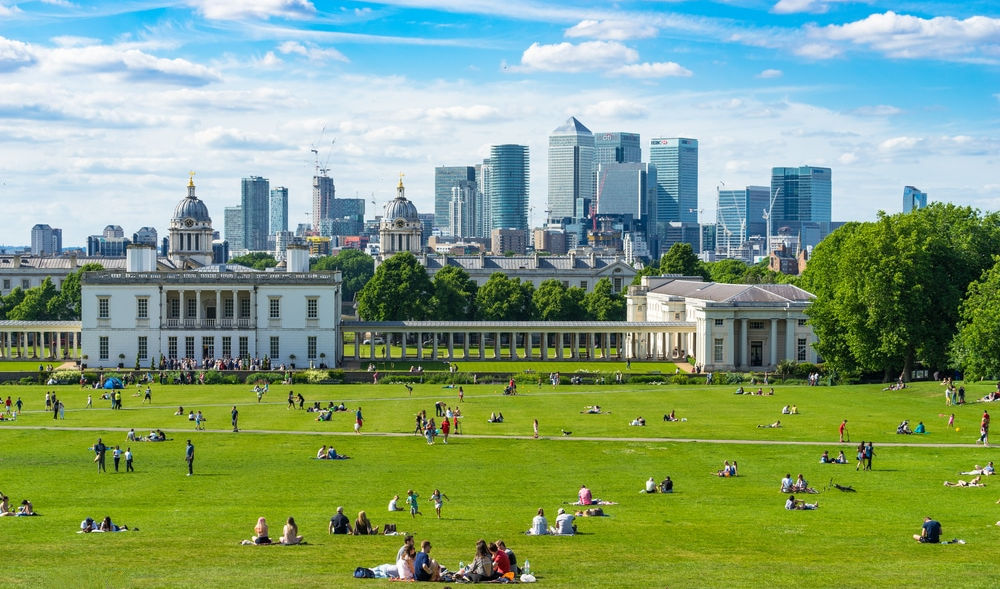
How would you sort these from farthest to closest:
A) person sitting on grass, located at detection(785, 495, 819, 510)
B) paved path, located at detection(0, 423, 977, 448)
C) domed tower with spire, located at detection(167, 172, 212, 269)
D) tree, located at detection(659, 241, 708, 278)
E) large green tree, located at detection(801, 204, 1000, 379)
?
domed tower with spire, located at detection(167, 172, 212, 269)
tree, located at detection(659, 241, 708, 278)
large green tree, located at detection(801, 204, 1000, 379)
paved path, located at detection(0, 423, 977, 448)
person sitting on grass, located at detection(785, 495, 819, 510)

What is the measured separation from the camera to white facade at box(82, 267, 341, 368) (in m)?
106

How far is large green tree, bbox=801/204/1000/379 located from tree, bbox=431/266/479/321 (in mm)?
44356

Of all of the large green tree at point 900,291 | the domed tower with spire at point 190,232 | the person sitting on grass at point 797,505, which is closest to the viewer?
the person sitting on grass at point 797,505

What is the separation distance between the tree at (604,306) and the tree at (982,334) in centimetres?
6065

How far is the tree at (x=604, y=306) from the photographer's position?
132625mm

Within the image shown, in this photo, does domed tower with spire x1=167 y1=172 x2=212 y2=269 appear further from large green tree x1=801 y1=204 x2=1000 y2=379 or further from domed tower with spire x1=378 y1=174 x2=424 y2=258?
large green tree x1=801 y1=204 x2=1000 y2=379

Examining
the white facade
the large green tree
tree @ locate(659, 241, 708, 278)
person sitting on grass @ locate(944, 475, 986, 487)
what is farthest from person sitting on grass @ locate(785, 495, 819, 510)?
tree @ locate(659, 241, 708, 278)

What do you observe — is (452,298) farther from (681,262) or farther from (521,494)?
(521,494)

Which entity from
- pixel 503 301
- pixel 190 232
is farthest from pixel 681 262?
pixel 190 232

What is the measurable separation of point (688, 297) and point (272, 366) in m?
37.3

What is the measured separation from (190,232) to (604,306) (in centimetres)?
5386

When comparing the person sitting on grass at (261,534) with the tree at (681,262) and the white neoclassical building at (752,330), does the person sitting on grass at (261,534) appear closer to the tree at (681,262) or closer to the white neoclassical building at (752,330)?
the white neoclassical building at (752,330)

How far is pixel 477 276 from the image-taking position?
6998 inches

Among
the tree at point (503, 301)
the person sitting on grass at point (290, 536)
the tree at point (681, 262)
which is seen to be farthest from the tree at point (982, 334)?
the tree at point (681, 262)
